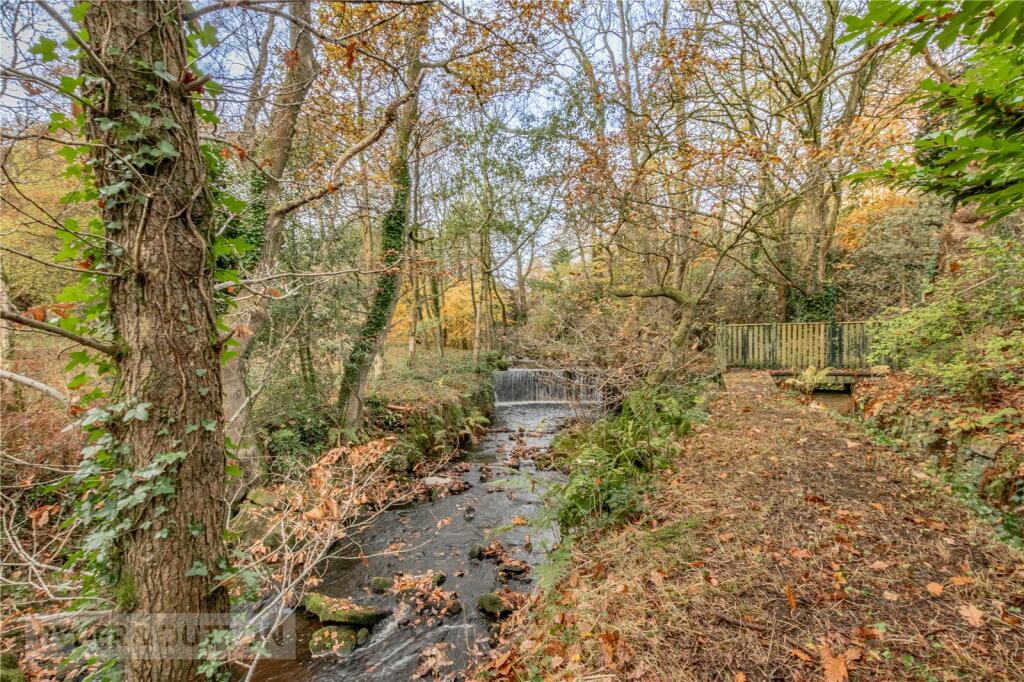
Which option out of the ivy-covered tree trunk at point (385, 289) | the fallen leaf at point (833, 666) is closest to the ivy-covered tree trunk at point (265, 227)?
the ivy-covered tree trunk at point (385, 289)

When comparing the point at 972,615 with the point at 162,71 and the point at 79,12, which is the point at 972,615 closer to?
the point at 162,71

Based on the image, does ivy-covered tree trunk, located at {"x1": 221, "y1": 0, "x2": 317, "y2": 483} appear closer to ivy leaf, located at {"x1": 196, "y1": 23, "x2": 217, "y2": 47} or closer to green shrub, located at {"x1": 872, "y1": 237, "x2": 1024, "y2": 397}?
ivy leaf, located at {"x1": 196, "y1": 23, "x2": 217, "y2": 47}

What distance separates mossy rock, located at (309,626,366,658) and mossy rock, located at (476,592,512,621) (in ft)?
4.76

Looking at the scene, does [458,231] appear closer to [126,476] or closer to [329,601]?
[329,601]

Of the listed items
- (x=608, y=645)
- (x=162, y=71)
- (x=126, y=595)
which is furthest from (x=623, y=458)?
(x=162, y=71)

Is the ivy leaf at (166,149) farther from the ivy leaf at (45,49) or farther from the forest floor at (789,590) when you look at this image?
the forest floor at (789,590)

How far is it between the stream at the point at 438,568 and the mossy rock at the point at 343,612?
10 centimetres

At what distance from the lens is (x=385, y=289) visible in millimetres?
9773

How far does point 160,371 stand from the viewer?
203 centimetres

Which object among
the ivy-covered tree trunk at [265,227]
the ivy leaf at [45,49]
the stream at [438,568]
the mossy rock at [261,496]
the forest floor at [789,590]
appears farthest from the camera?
the mossy rock at [261,496]

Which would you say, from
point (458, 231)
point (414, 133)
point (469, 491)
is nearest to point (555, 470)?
point (469, 491)

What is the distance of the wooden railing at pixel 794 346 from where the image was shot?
412 inches

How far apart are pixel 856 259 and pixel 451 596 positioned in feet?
51.2

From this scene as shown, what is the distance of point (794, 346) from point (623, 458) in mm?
7930
